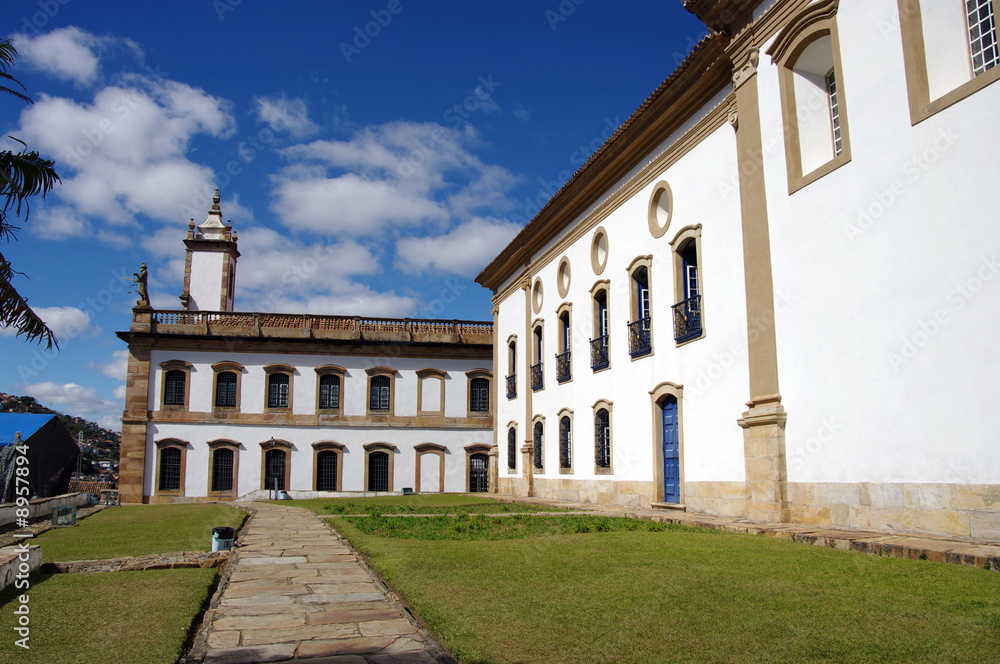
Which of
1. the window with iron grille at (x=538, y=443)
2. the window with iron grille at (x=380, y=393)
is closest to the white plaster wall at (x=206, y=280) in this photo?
the window with iron grille at (x=380, y=393)

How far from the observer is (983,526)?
736 cm

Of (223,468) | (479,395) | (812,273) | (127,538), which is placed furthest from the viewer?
(479,395)

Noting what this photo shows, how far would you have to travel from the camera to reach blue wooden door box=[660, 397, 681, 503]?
13930 millimetres

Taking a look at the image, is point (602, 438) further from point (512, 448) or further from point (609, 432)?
point (512, 448)

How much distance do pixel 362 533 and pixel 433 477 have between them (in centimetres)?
1930

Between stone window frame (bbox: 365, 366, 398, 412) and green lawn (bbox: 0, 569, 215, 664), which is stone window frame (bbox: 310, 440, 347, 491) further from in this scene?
green lawn (bbox: 0, 569, 215, 664)

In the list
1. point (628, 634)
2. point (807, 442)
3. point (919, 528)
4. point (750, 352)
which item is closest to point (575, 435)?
point (750, 352)

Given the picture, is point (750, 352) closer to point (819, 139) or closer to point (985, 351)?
point (819, 139)

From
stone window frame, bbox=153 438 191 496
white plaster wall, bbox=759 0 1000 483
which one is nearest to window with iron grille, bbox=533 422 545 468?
white plaster wall, bbox=759 0 1000 483

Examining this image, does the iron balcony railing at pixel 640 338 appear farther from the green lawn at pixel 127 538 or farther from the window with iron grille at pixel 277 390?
the window with iron grille at pixel 277 390

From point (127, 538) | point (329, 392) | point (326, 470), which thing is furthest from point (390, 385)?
point (127, 538)

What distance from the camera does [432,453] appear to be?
29.4 metres

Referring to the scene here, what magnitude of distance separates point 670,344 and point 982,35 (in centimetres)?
726

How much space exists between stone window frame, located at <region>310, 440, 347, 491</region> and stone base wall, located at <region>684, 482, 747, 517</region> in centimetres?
1804
